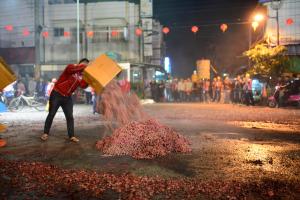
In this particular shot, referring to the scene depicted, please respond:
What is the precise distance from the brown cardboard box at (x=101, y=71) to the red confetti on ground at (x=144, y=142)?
44.9 inches

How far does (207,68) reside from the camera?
35594 millimetres

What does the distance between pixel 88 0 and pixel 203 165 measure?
31335 mm

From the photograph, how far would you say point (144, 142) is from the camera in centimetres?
824

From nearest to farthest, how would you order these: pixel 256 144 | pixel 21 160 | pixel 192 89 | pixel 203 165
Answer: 1. pixel 203 165
2. pixel 21 160
3. pixel 256 144
4. pixel 192 89

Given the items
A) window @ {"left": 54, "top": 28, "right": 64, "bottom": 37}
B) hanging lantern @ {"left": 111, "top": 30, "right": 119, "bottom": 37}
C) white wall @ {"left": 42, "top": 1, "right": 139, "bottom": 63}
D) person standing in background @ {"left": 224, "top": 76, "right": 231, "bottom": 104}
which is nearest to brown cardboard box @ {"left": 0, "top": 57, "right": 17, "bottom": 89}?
person standing in background @ {"left": 224, "top": 76, "right": 231, "bottom": 104}

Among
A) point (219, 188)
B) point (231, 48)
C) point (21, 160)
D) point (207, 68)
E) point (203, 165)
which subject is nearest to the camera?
point (219, 188)

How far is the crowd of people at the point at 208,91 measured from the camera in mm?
25688

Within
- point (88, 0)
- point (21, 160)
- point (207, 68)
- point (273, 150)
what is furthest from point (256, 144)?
point (88, 0)

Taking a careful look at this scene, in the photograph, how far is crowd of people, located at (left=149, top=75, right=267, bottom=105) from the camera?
25.7 m

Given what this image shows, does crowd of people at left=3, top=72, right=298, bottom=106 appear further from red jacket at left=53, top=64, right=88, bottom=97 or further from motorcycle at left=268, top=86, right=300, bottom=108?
red jacket at left=53, top=64, right=88, bottom=97

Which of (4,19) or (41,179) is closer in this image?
(41,179)

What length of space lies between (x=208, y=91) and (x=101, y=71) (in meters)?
23.8

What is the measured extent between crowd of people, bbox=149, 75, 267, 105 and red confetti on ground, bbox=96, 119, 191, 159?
694 inches

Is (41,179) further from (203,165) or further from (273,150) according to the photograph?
(273,150)
